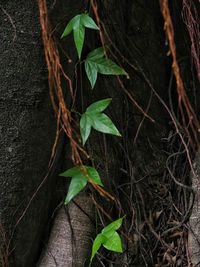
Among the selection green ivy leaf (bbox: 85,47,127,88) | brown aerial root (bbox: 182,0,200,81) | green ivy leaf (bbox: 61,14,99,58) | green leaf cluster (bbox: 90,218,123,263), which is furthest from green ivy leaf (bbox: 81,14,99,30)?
green leaf cluster (bbox: 90,218,123,263)

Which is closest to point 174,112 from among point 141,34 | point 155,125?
point 155,125

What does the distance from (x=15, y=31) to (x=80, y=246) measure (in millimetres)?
594

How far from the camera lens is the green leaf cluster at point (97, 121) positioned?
130 cm

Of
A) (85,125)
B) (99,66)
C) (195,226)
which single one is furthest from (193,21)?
(195,226)

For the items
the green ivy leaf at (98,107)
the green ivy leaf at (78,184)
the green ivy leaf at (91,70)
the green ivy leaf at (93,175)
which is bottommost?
the green ivy leaf at (78,184)

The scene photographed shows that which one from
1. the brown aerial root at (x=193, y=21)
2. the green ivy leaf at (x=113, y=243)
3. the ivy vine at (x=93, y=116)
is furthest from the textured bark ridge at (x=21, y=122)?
the brown aerial root at (x=193, y=21)

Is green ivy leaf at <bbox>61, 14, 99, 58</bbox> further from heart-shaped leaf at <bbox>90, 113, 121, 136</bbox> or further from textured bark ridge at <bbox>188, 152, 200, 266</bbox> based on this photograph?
textured bark ridge at <bbox>188, 152, 200, 266</bbox>

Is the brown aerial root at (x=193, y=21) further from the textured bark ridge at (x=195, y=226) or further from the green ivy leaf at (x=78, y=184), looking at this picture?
the green ivy leaf at (x=78, y=184)

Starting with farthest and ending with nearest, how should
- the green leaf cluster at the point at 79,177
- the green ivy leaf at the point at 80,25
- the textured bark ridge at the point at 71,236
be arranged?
the textured bark ridge at the point at 71,236 < the green leaf cluster at the point at 79,177 < the green ivy leaf at the point at 80,25

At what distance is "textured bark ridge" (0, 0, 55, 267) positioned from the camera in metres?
1.36

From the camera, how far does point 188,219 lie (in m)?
Answer: 1.61

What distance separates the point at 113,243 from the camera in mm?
1367

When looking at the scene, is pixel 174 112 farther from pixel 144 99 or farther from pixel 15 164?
pixel 15 164

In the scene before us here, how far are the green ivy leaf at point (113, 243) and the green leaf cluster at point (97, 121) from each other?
0.26 metres
